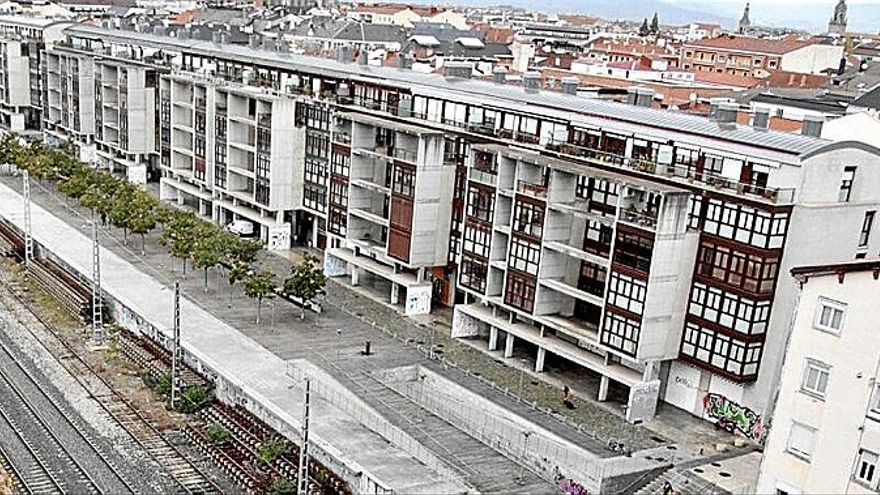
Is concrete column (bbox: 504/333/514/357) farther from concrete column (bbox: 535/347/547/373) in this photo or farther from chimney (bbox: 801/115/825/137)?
chimney (bbox: 801/115/825/137)

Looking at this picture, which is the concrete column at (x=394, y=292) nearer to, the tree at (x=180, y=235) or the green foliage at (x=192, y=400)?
the tree at (x=180, y=235)

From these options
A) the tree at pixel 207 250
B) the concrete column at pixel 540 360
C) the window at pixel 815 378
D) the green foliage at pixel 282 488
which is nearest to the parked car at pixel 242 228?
the tree at pixel 207 250

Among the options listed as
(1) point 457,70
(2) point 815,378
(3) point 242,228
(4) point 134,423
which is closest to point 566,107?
(1) point 457,70

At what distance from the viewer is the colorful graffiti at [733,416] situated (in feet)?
147

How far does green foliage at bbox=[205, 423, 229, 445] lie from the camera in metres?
42.7

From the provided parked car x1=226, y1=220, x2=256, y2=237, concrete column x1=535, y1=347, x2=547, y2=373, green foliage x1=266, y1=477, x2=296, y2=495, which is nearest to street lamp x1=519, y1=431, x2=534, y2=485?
concrete column x1=535, y1=347, x2=547, y2=373

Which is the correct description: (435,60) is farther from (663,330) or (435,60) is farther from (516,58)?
(663,330)

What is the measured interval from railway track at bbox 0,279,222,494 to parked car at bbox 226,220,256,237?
21.6 metres

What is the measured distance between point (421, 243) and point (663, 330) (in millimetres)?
19026

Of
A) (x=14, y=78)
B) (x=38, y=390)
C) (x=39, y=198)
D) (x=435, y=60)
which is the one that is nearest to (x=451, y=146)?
(x=38, y=390)

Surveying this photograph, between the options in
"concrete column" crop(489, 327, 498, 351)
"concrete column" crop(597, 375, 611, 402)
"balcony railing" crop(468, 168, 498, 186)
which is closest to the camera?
"concrete column" crop(597, 375, 611, 402)

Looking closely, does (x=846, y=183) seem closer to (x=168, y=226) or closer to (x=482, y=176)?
(x=482, y=176)

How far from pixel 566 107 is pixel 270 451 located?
91.8 feet

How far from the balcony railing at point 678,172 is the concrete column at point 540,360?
1089 centimetres
